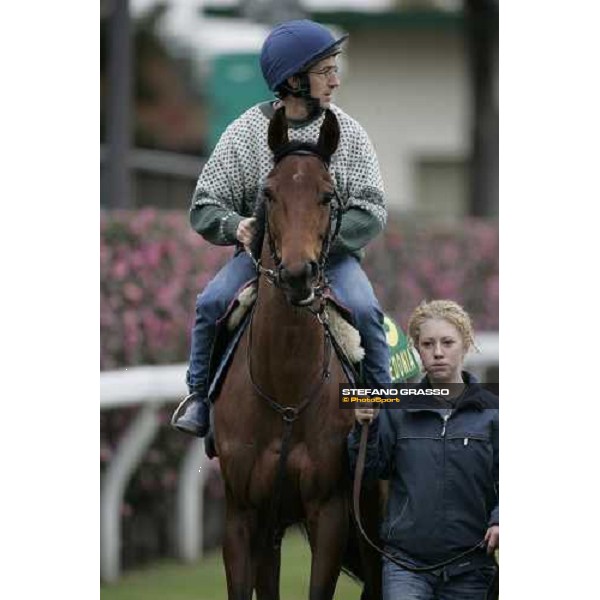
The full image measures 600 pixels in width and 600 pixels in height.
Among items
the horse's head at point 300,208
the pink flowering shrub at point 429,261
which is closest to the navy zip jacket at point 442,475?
the horse's head at point 300,208

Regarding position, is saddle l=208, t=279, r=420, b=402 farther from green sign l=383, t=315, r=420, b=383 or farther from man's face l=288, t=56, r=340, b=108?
man's face l=288, t=56, r=340, b=108

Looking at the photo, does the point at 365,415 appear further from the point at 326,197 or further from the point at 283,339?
the point at 326,197

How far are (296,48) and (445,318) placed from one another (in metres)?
1.05

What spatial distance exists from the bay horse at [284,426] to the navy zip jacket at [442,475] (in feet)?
0.47

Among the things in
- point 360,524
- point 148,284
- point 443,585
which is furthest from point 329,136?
point 148,284

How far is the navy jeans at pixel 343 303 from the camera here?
6.79 metres

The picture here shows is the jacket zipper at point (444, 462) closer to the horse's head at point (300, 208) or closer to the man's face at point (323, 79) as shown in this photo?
the horse's head at point (300, 208)

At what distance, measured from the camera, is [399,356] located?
274 inches

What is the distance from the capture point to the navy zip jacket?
21.1 feet

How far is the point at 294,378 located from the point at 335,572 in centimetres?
67

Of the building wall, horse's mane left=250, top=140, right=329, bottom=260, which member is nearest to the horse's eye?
horse's mane left=250, top=140, right=329, bottom=260
